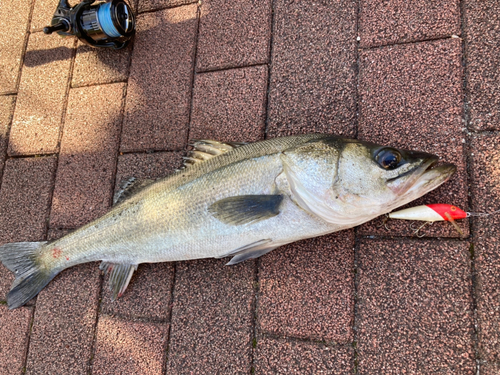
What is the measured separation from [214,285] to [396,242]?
4.98 ft

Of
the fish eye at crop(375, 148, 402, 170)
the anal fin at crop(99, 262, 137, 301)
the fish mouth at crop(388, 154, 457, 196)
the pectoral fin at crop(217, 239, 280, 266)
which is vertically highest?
the fish eye at crop(375, 148, 402, 170)

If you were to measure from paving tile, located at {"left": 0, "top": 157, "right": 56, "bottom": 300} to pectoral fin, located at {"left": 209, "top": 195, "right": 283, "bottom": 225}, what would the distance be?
2.26 m

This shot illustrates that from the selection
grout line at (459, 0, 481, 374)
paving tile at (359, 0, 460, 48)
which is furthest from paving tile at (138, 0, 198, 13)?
grout line at (459, 0, 481, 374)

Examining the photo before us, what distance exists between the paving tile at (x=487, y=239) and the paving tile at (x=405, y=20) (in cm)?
98

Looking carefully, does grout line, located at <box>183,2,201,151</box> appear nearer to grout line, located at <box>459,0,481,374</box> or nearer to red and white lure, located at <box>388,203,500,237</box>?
red and white lure, located at <box>388,203,500,237</box>

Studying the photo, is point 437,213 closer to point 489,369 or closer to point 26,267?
point 489,369

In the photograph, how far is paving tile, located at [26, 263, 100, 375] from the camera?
316cm

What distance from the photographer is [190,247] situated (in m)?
2.64

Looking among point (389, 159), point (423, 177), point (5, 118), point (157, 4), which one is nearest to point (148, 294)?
point (389, 159)

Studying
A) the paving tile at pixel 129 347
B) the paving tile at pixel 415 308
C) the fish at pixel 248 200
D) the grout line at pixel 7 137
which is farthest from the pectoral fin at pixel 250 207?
the grout line at pixel 7 137

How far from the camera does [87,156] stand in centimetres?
355

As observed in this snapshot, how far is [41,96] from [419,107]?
12.9 feet

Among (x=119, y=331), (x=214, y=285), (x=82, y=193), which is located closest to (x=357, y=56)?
(x=214, y=285)

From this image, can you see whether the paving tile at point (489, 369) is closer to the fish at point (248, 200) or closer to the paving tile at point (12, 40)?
the fish at point (248, 200)
